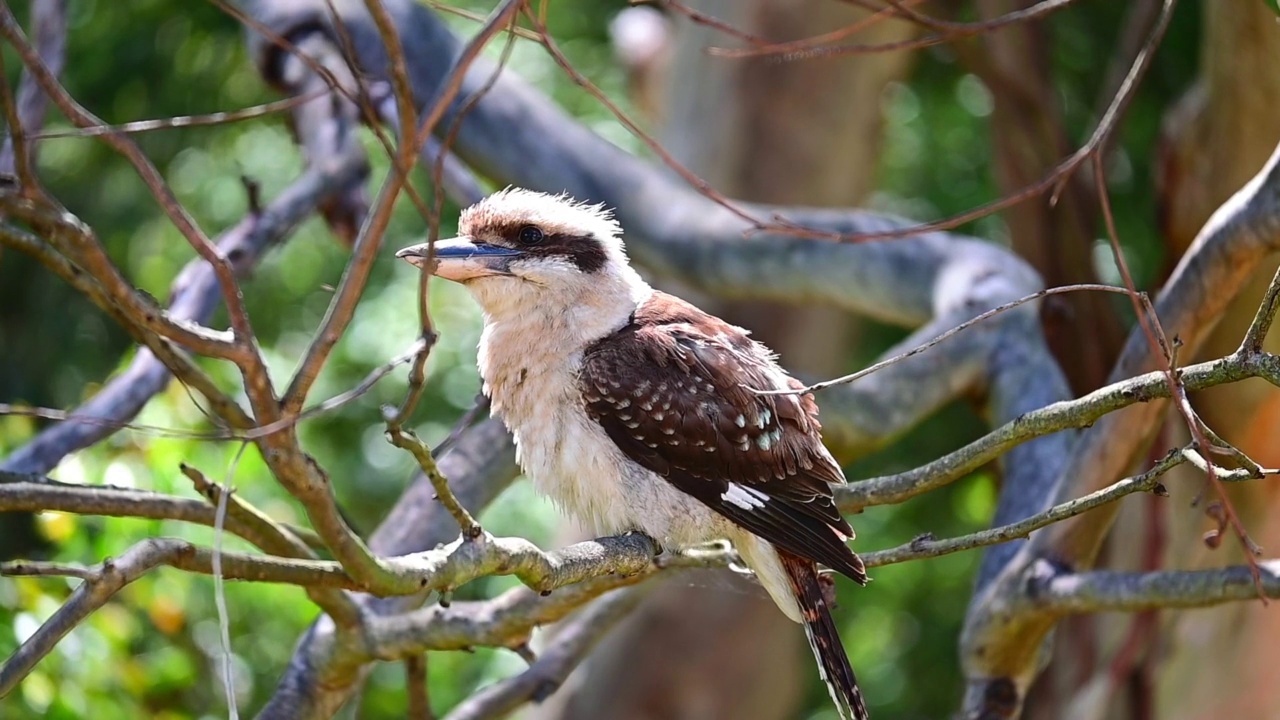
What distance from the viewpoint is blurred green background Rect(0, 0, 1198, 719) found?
5.44 metres

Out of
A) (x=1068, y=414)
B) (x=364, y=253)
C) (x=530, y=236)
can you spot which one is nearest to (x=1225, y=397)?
(x=530, y=236)

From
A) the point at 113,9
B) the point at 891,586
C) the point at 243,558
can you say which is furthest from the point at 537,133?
the point at 243,558

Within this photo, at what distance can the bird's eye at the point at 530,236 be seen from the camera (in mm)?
3346

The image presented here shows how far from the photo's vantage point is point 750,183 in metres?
7.34

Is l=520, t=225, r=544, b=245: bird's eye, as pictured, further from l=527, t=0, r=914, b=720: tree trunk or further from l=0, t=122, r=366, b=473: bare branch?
l=527, t=0, r=914, b=720: tree trunk

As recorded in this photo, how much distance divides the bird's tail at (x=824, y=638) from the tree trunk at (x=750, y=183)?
12.3ft

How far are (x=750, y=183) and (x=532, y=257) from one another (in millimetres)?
4168

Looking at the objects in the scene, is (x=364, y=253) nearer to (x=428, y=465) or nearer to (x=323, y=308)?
(x=428, y=465)

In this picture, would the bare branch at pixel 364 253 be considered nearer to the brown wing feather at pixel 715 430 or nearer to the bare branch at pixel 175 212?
the bare branch at pixel 175 212

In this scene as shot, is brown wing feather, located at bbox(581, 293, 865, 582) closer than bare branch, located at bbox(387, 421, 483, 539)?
No

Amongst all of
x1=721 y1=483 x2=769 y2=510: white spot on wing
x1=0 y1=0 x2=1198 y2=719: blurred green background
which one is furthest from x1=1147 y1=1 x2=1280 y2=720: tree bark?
x1=721 y1=483 x2=769 y2=510: white spot on wing

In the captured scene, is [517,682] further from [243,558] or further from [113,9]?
[113,9]

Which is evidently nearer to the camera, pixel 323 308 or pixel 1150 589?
pixel 1150 589

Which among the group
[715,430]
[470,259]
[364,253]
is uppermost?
[470,259]
